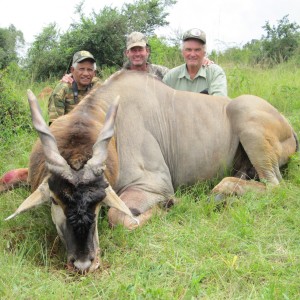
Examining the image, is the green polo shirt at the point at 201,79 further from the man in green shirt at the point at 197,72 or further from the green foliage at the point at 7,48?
the green foliage at the point at 7,48

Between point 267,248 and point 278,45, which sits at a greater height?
→ point 267,248

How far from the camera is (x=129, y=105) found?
16.2 ft

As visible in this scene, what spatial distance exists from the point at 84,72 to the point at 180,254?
3528 millimetres

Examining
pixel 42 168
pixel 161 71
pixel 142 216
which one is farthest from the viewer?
pixel 161 71

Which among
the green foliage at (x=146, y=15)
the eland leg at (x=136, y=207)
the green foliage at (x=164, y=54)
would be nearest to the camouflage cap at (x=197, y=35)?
the eland leg at (x=136, y=207)

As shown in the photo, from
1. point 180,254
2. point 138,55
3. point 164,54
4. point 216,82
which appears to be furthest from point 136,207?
point 164,54

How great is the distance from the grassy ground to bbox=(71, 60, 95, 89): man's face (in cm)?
208

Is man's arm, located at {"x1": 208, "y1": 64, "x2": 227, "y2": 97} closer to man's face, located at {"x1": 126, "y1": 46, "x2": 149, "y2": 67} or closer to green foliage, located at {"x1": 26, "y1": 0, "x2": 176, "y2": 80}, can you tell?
man's face, located at {"x1": 126, "y1": 46, "x2": 149, "y2": 67}

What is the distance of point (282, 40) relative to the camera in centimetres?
1543

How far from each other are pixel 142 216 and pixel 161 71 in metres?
4.09

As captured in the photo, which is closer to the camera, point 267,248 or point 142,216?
point 267,248

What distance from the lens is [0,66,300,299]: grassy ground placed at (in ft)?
9.96

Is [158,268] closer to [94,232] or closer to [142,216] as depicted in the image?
[94,232]

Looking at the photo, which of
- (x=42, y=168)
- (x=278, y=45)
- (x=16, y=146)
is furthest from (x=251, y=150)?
(x=278, y=45)
